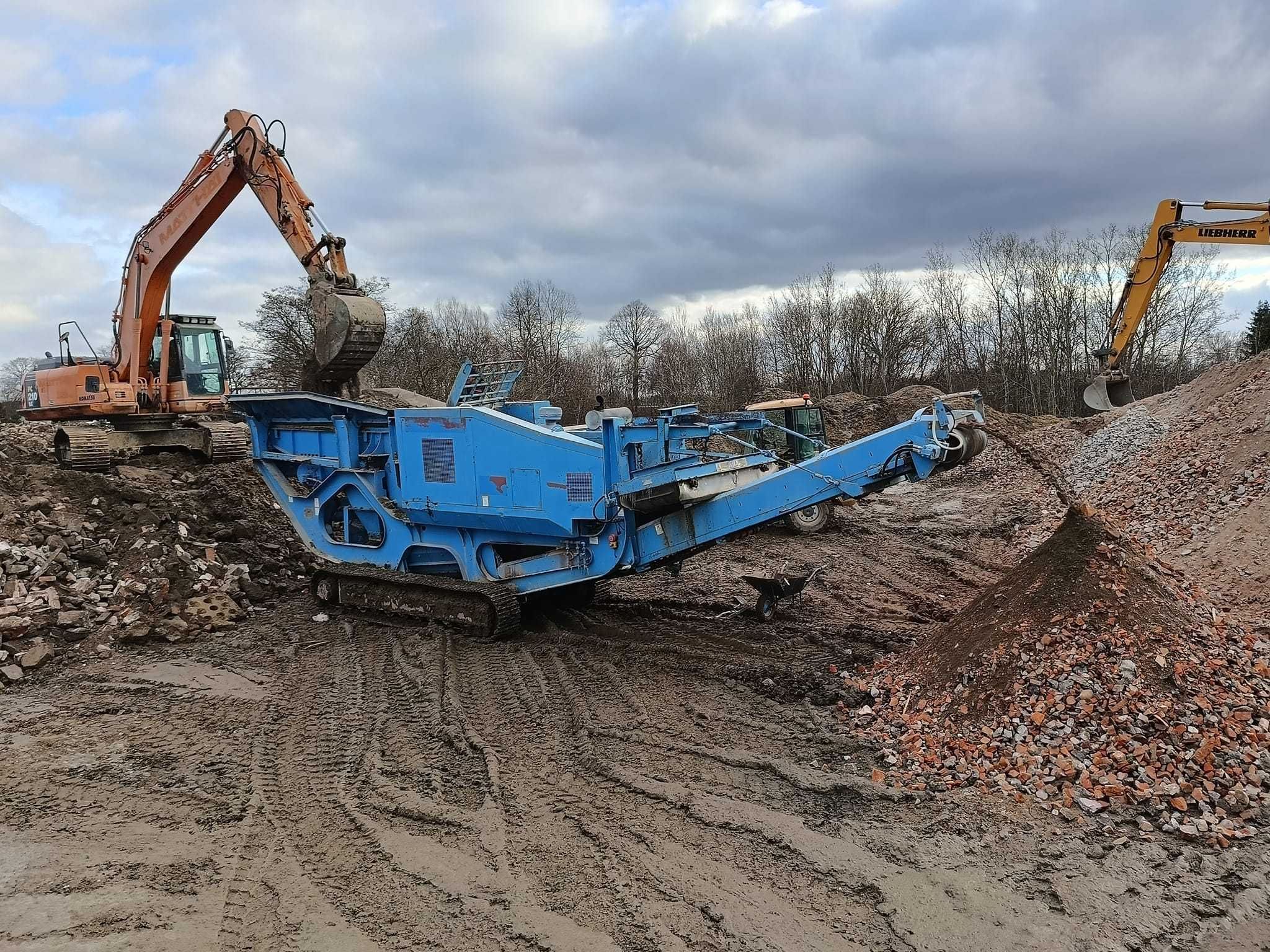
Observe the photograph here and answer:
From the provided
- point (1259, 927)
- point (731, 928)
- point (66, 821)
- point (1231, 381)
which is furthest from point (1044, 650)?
point (1231, 381)

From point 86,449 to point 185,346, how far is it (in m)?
2.06

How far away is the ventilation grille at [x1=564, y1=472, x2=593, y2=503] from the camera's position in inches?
272

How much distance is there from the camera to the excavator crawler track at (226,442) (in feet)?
36.3

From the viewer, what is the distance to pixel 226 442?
11094 mm

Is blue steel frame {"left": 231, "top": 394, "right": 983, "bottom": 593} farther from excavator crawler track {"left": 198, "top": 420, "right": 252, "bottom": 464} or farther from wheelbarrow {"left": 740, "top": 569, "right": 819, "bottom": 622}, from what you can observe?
excavator crawler track {"left": 198, "top": 420, "right": 252, "bottom": 464}

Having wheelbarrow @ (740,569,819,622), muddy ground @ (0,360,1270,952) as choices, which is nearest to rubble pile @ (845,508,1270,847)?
muddy ground @ (0,360,1270,952)

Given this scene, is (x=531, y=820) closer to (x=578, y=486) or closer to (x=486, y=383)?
(x=578, y=486)

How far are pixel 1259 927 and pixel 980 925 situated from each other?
3.58 feet

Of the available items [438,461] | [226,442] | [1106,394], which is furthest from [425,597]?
[1106,394]

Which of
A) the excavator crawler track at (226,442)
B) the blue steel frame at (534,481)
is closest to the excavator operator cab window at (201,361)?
the excavator crawler track at (226,442)

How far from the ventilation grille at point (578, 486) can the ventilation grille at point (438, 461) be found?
1.35 metres

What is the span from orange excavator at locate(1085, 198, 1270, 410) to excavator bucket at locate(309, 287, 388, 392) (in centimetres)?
1261

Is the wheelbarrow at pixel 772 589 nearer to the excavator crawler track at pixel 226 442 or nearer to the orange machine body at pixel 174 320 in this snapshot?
the orange machine body at pixel 174 320

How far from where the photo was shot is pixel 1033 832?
3988 millimetres
